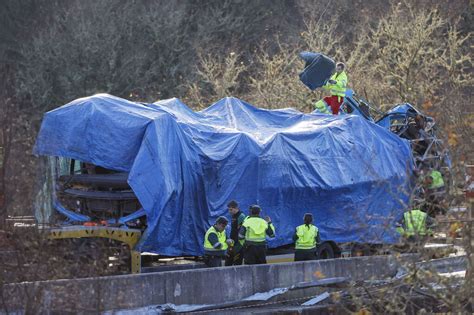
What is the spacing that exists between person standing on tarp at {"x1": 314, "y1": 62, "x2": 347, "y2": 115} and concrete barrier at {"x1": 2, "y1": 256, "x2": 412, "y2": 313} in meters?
5.41

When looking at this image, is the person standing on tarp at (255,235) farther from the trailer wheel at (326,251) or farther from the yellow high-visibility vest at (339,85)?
the yellow high-visibility vest at (339,85)

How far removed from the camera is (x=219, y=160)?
803 inches

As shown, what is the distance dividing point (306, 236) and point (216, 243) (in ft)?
6.85

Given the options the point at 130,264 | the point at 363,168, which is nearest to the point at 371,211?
the point at 363,168

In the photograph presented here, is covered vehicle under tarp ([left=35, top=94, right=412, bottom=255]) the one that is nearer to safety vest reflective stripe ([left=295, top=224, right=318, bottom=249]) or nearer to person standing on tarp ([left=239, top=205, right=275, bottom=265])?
safety vest reflective stripe ([left=295, top=224, right=318, bottom=249])

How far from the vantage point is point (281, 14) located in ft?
167

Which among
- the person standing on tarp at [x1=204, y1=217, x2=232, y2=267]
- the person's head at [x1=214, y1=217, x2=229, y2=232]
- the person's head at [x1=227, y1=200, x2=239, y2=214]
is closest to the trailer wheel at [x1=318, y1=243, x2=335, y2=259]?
the person's head at [x1=227, y1=200, x2=239, y2=214]

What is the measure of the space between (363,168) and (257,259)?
3980mm

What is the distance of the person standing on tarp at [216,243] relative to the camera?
61.8 ft

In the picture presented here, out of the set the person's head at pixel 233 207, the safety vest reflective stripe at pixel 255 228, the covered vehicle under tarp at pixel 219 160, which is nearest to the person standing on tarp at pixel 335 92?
the covered vehicle under tarp at pixel 219 160

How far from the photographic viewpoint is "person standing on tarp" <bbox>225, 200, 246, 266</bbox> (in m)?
19.8

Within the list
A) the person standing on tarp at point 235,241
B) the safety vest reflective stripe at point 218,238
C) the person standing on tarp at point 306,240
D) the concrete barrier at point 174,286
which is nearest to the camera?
the concrete barrier at point 174,286

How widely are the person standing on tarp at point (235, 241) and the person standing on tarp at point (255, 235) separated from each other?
413mm

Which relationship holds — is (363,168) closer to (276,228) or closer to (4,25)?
(276,228)
